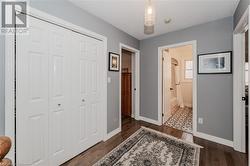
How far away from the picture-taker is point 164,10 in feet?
7.13

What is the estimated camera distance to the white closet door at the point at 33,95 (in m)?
1.45

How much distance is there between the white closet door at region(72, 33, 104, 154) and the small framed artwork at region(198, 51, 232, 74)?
216 centimetres

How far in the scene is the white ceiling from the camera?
6.45 feet

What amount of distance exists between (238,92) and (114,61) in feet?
7.98

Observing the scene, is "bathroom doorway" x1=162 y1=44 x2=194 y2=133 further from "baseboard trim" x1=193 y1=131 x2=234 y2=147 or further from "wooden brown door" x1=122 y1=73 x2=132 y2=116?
"baseboard trim" x1=193 y1=131 x2=234 y2=147

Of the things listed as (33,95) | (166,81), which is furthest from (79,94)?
(166,81)

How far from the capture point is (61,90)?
6.12 ft

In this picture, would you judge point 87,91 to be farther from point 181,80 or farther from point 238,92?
point 181,80

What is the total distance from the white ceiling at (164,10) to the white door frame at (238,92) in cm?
53

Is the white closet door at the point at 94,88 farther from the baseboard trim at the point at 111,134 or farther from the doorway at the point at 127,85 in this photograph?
the doorway at the point at 127,85

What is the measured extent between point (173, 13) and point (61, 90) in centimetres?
235

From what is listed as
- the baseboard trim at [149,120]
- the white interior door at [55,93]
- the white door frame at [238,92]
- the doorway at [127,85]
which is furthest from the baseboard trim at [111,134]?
the white door frame at [238,92]

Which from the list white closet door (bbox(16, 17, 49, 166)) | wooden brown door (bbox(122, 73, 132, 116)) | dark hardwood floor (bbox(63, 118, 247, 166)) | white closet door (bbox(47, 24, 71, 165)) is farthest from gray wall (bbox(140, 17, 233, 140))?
white closet door (bbox(16, 17, 49, 166))

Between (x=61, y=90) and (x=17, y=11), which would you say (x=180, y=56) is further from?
(x=17, y=11)
